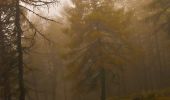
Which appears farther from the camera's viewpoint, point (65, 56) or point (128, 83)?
point (128, 83)

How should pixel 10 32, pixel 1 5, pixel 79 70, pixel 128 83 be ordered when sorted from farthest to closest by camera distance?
pixel 128 83
pixel 79 70
pixel 10 32
pixel 1 5

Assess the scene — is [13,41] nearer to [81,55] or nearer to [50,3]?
[50,3]

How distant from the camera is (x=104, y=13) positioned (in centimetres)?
2803

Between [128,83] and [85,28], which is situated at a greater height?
[85,28]

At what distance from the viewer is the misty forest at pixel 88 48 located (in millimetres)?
18766

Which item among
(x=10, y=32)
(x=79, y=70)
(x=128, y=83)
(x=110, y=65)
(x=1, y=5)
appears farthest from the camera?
(x=128, y=83)

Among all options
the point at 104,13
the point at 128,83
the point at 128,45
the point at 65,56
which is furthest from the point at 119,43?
the point at 128,83

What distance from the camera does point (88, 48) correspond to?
2847 centimetres

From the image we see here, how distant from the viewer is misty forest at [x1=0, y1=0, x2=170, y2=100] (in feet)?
61.6

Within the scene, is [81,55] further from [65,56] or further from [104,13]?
[104,13]

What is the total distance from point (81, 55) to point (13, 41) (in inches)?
439

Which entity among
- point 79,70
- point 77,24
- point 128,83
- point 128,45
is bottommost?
point 128,83

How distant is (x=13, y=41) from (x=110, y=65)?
10.7 metres

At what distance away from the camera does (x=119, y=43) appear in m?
A: 28.7
